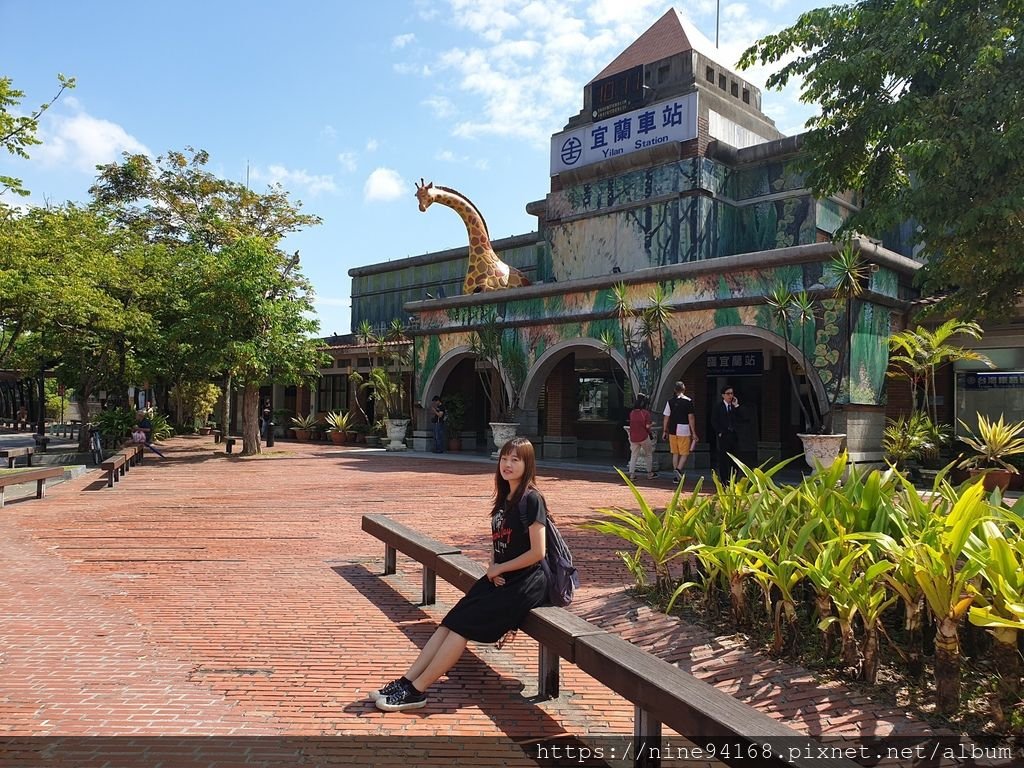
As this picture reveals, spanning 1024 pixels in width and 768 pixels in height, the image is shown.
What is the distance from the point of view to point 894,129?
24.4ft

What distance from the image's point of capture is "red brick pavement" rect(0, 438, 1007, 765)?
366 cm

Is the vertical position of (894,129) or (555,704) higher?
(894,129)

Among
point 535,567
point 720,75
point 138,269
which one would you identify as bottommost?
point 535,567

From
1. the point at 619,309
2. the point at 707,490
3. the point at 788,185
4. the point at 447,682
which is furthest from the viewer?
the point at 788,185

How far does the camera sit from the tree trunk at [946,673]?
3.48m

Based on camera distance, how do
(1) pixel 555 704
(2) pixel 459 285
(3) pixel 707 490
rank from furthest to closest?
1. (2) pixel 459 285
2. (3) pixel 707 490
3. (1) pixel 555 704

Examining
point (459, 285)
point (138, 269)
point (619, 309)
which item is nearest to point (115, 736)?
point (619, 309)

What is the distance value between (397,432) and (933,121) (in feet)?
58.0

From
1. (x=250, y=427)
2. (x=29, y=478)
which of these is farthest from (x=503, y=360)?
(x=29, y=478)

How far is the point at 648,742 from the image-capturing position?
10.0 feet

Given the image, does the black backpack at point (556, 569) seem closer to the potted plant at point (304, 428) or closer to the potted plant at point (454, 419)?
the potted plant at point (454, 419)

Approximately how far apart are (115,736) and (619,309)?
1362cm

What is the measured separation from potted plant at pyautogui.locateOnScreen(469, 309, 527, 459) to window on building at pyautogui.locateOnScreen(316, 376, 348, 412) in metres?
11.5

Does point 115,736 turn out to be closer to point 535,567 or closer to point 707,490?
point 535,567
